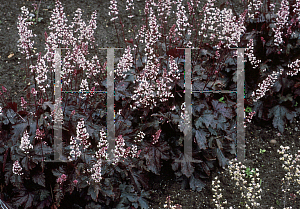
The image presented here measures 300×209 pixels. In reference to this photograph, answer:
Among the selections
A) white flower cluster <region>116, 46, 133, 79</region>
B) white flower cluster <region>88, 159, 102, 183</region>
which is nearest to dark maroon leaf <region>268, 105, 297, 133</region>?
white flower cluster <region>116, 46, 133, 79</region>

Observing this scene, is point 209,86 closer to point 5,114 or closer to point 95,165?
point 95,165

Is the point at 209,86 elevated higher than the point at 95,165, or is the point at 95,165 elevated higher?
the point at 209,86

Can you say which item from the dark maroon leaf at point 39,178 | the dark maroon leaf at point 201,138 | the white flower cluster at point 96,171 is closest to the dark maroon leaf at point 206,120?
the dark maroon leaf at point 201,138

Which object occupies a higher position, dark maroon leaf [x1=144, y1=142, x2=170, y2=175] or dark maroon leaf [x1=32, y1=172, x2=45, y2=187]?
dark maroon leaf [x1=144, y1=142, x2=170, y2=175]

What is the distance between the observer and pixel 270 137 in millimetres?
4023

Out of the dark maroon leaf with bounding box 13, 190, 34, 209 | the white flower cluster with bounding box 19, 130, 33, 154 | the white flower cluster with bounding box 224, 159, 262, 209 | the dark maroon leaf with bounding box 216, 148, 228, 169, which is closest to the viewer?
the white flower cluster with bounding box 19, 130, 33, 154

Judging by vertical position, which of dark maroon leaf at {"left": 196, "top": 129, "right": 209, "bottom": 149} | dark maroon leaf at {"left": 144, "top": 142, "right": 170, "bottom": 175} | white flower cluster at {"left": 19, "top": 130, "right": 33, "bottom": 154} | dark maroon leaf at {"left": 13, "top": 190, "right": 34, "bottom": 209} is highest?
white flower cluster at {"left": 19, "top": 130, "right": 33, "bottom": 154}

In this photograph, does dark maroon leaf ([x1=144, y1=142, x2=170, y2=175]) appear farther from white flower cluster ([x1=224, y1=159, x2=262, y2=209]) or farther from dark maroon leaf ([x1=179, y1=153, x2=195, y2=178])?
white flower cluster ([x1=224, y1=159, x2=262, y2=209])

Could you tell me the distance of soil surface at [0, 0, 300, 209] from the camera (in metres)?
3.37

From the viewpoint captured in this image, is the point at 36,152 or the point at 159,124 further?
the point at 159,124

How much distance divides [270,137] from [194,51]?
4.77 ft

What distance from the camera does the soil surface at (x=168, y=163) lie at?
337cm

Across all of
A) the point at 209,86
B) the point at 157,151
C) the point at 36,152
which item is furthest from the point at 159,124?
the point at 36,152

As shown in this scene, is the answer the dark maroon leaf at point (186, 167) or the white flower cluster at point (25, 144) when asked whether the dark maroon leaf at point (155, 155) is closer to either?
the dark maroon leaf at point (186, 167)
